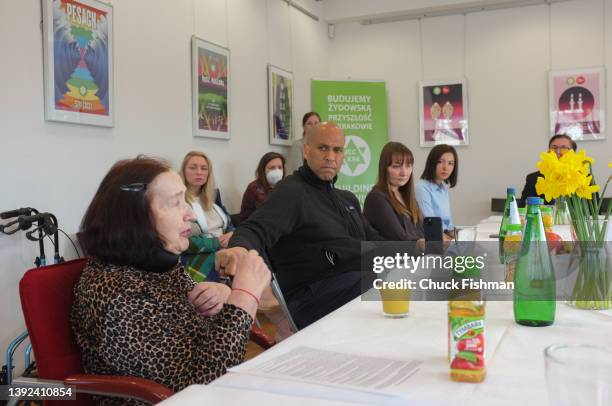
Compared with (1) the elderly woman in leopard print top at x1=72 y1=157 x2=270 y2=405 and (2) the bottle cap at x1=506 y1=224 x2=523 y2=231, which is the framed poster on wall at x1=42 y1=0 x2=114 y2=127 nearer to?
(1) the elderly woman in leopard print top at x1=72 y1=157 x2=270 y2=405

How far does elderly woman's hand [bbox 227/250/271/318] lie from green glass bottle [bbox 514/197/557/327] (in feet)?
1.99

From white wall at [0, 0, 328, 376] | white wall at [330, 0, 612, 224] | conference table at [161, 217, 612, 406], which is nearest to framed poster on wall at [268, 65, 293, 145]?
white wall at [0, 0, 328, 376]

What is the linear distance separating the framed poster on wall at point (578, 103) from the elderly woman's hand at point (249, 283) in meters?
5.78

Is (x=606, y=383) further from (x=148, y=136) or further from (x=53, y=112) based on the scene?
(x=148, y=136)

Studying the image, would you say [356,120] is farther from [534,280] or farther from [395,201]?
[534,280]

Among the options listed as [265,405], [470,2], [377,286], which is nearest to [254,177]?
[470,2]

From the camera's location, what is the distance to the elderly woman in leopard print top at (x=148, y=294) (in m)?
1.27

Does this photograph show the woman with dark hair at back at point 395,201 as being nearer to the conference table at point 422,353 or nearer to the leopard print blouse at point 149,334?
the conference table at point 422,353

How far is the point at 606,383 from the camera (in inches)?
24.2

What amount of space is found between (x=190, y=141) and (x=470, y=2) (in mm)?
3767

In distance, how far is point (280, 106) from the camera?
6.03 meters

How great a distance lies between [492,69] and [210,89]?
3.57 m

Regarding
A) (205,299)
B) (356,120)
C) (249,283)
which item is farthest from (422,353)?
(356,120)

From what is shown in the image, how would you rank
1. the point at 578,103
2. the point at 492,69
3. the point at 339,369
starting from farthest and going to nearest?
1. the point at 492,69
2. the point at 578,103
3. the point at 339,369
